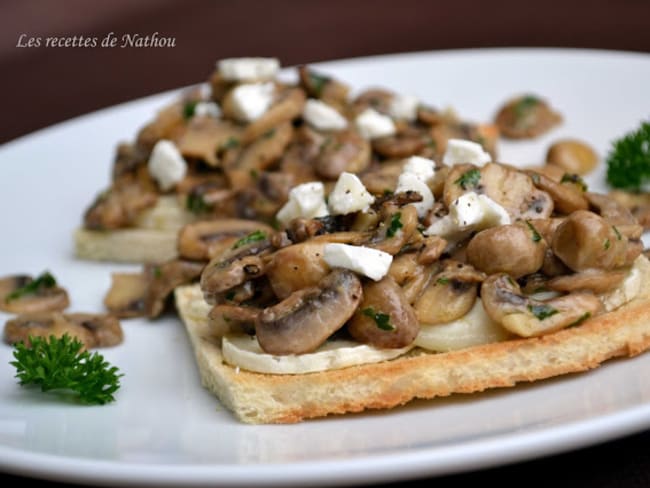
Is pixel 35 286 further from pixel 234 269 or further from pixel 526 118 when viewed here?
pixel 526 118

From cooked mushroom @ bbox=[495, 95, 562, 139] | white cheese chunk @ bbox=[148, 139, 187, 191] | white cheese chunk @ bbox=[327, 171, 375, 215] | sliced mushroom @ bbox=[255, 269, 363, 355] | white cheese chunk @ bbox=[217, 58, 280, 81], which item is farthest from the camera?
cooked mushroom @ bbox=[495, 95, 562, 139]

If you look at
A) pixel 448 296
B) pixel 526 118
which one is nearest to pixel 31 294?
pixel 448 296

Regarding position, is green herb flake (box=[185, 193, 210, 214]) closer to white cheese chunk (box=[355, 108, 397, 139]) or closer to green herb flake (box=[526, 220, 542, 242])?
white cheese chunk (box=[355, 108, 397, 139])

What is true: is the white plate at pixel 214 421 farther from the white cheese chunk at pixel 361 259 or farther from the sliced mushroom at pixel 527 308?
the white cheese chunk at pixel 361 259

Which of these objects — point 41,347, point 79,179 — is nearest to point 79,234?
point 79,179

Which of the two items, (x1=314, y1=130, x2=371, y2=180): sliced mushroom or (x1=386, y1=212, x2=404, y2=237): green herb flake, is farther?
(x1=314, y1=130, x2=371, y2=180): sliced mushroom

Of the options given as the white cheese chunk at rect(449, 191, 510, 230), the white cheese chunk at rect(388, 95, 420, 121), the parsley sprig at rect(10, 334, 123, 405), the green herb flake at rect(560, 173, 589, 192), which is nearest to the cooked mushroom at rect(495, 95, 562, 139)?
the white cheese chunk at rect(388, 95, 420, 121)

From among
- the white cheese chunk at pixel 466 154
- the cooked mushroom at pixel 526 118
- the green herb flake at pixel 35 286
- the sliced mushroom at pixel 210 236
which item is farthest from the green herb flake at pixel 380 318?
the cooked mushroom at pixel 526 118

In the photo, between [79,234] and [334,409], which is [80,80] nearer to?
[79,234]
